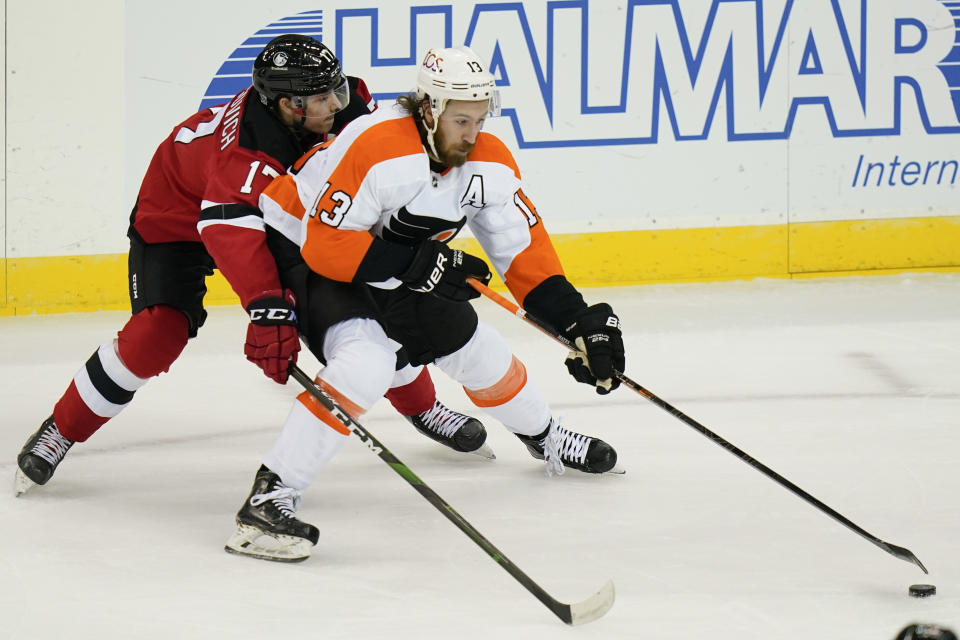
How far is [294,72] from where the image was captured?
2945 mm

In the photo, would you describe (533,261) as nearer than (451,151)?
No

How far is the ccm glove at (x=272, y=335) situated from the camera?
2.71m

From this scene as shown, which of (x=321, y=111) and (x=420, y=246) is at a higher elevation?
(x=321, y=111)

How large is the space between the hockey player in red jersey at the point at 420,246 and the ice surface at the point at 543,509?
24cm

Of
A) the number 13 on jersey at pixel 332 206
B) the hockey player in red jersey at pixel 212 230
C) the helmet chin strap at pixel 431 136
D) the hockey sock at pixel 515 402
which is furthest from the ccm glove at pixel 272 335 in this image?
the hockey sock at pixel 515 402

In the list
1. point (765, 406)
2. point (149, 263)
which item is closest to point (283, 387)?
point (149, 263)

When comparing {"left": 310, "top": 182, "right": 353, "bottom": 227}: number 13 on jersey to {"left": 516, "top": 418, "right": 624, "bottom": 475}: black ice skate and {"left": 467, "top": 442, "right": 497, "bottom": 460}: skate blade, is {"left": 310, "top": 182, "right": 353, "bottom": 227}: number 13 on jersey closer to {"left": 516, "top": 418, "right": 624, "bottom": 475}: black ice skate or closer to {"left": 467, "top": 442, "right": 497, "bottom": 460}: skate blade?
{"left": 516, "top": 418, "right": 624, "bottom": 475}: black ice skate

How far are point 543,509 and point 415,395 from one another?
56 cm

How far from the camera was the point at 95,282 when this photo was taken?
17.0 ft

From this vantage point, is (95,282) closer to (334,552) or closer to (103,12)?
(103,12)

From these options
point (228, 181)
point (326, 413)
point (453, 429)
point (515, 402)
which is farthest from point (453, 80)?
point (453, 429)

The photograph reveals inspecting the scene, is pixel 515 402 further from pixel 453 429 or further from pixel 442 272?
pixel 442 272

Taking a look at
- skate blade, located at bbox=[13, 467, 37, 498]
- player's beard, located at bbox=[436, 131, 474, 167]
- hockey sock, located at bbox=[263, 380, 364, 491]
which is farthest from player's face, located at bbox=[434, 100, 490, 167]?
skate blade, located at bbox=[13, 467, 37, 498]

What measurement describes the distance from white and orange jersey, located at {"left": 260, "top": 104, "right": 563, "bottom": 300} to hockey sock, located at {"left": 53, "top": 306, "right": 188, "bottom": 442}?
0.38 metres
